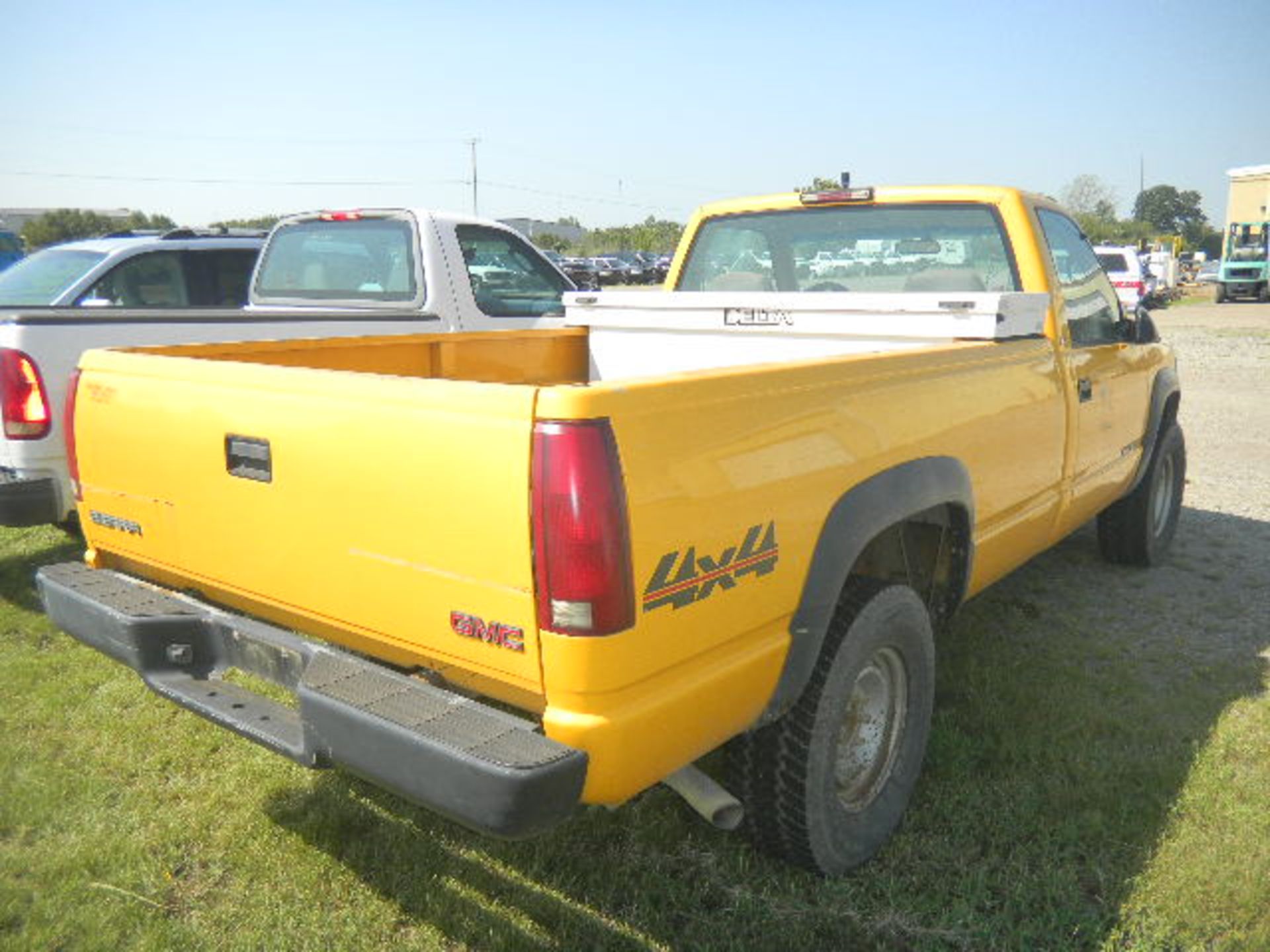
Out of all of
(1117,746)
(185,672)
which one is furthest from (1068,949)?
(185,672)

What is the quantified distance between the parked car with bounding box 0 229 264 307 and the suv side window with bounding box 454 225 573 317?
88.8 inches

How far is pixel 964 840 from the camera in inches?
113

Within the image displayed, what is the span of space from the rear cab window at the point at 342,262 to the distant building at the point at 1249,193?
58459 mm

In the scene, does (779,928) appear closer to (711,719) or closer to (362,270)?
(711,719)

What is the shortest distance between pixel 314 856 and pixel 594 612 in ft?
5.03

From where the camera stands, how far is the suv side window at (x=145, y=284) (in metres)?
7.24

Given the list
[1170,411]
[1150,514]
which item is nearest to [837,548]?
[1150,514]

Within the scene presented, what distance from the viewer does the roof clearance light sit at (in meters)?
4.31

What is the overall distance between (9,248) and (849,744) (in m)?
21.1

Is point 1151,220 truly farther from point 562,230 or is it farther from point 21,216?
point 21,216

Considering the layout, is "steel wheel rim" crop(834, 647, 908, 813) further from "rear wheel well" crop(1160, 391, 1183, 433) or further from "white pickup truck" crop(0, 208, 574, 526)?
"rear wheel well" crop(1160, 391, 1183, 433)

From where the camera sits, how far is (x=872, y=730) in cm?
284

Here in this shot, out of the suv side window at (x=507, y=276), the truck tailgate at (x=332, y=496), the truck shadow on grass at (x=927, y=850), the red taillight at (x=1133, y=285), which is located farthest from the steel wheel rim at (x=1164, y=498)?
the red taillight at (x=1133, y=285)

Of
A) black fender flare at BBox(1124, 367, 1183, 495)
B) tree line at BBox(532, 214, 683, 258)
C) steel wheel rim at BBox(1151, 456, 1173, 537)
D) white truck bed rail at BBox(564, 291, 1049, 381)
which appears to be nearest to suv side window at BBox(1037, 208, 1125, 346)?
white truck bed rail at BBox(564, 291, 1049, 381)
